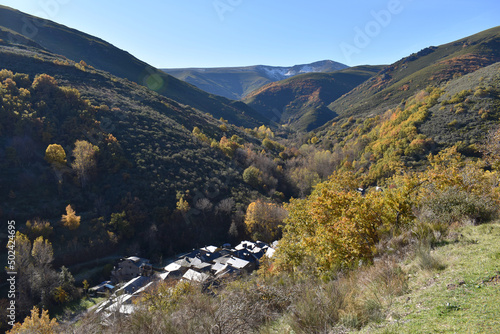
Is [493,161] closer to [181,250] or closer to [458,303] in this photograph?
[458,303]

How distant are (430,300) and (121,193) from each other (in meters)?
42.1

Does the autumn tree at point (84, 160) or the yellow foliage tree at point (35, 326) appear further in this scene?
the autumn tree at point (84, 160)

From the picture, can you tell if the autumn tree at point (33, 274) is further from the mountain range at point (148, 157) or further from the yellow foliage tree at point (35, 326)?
the yellow foliage tree at point (35, 326)

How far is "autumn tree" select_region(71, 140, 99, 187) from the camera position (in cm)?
3791

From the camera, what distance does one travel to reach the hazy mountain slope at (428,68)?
101m

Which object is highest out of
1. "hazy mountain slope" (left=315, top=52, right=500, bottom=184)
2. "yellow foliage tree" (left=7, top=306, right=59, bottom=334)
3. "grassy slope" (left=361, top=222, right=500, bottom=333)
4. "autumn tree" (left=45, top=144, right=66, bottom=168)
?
"hazy mountain slope" (left=315, top=52, right=500, bottom=184)

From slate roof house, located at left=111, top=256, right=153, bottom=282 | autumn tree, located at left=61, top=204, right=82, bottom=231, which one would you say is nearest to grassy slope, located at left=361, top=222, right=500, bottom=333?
A: slate roof house, located at left=111, top=256, right=153, bottom=282

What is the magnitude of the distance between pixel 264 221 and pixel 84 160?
3092 cm

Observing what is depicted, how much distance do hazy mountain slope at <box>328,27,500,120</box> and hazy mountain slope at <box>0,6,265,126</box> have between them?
2554 inches

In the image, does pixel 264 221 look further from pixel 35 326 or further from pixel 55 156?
pixel 55 156

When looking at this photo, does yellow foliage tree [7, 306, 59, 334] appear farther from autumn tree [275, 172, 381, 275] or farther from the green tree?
the green tree

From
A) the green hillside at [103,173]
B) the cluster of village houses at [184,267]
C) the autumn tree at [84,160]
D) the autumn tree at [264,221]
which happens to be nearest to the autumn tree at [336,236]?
the cluster of village houses at [184,267]

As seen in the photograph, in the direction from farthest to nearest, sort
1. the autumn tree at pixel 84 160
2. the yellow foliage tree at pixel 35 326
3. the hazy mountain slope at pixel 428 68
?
the hazy mountain slope at pixel 428 68 → the autumn tree at pixel 84 160 → the yellow foliage tree at pixel 35 326

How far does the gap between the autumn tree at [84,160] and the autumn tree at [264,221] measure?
26871mm
